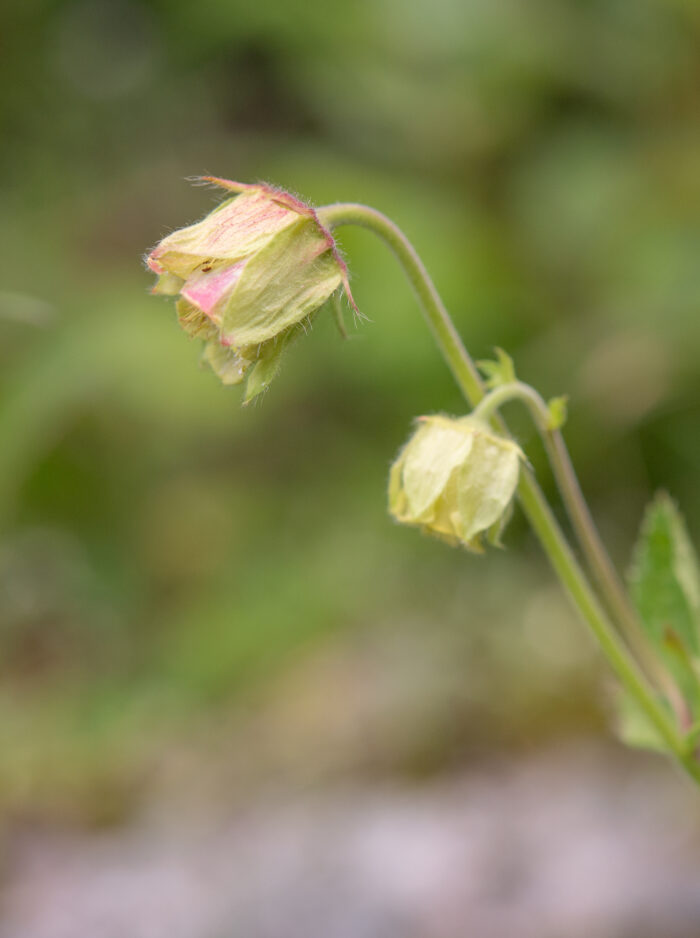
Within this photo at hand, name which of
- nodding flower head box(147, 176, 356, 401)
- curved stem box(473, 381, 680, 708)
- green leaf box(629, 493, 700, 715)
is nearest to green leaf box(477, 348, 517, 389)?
curved stem box(473, 381, 680, 708)

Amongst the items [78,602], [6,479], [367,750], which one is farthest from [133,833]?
[6,479]

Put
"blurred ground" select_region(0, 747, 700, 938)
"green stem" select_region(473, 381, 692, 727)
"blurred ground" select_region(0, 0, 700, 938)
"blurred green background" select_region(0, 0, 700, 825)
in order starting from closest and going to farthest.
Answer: "green stem" select_region(473, 381, 692, 727) → "blurred ground" select_region(0, 747, 700, 938) → "blurred ground" select_region(0, 0, 700, 938) → "blurred green background" select_region(0, 0, 700, 825)

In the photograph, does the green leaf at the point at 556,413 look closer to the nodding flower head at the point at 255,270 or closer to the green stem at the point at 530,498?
the green stem at the point at 530,498

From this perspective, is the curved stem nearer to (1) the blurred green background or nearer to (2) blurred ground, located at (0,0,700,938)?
(2) blurred ground, located at (0,0,700,938)

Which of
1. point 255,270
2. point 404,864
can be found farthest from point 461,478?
point 404,864

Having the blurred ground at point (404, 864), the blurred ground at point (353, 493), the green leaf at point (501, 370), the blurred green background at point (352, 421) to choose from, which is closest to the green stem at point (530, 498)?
the green leaf at point (501, 370)
